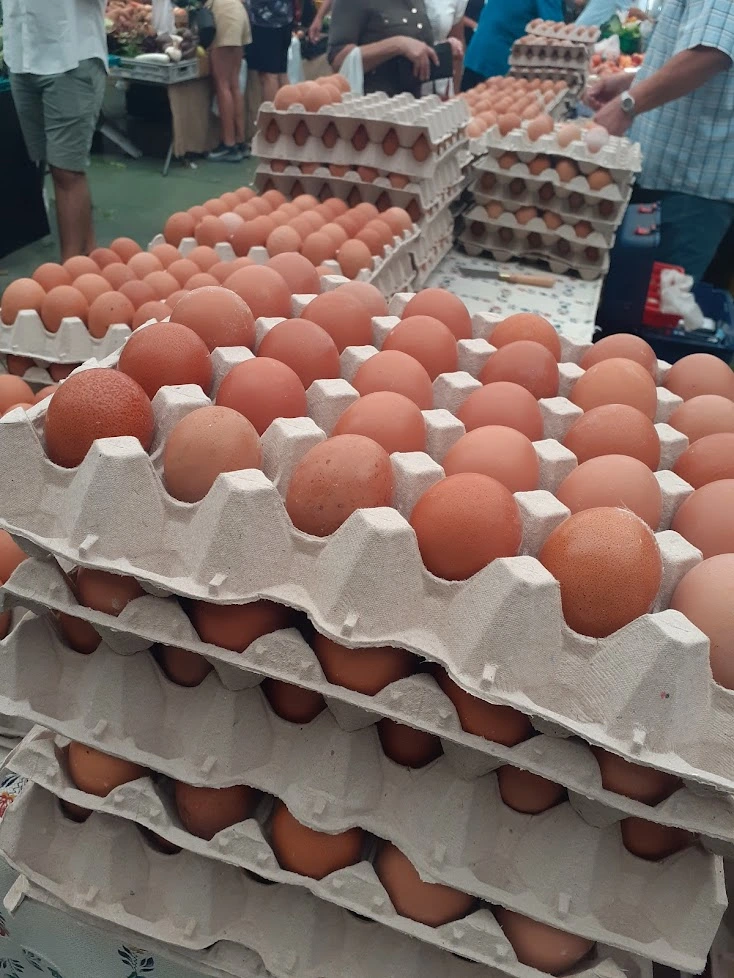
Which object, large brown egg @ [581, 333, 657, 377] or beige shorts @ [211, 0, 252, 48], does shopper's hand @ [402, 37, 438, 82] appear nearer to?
large brown egg @ [581, 333, 657, 377]

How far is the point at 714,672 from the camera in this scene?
0.76 m

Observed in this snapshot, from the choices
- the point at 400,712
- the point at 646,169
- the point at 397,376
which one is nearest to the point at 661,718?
the point at 400,712

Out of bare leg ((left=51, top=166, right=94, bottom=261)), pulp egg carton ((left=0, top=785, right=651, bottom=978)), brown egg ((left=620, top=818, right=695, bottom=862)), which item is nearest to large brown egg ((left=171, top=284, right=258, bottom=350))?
pulp egg carton ((left=0, top=785, right=651, bottom=978))

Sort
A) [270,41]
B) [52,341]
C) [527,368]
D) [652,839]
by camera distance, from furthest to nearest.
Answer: [270,41]
[52,341]
[527,368]
[652,839]

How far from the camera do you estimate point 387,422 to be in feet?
3.15

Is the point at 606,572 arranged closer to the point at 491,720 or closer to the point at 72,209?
the point at 491,720

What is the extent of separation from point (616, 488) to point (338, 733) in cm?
45

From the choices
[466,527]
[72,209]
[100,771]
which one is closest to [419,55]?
[72,209]

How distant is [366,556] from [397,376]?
42 cm

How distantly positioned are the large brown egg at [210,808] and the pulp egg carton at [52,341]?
121cm

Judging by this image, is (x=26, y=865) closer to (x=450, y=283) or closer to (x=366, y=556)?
(x=366, y=556)

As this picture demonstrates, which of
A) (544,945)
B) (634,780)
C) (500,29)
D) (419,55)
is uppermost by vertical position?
(500,29)

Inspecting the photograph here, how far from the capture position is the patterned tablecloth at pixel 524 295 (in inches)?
105

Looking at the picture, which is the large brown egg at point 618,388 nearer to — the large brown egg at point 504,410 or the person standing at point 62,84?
the large brown egg at point 504,410
